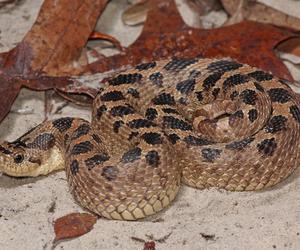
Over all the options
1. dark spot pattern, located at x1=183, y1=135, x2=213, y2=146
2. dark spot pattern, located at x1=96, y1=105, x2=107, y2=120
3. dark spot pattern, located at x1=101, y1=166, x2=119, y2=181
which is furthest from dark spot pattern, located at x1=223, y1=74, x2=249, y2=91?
dark spot pattern, located at x1=101, y1=166, x2=119, y2=181

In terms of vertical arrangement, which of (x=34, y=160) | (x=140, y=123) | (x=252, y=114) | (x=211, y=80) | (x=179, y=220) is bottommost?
(x=179, y=220)

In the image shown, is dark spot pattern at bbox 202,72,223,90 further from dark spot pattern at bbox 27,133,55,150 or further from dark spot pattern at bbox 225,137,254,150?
dark spot pattern at bbox 27,133,55,150

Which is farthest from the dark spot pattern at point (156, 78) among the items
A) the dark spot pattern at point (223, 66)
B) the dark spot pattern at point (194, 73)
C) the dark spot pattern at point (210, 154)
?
the dark spot pattern at point (210, 154)

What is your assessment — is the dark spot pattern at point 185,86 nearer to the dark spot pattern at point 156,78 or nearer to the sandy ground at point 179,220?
the dark spot pattern at point 156,78

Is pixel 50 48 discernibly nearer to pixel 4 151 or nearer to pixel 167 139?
pixel 4 151

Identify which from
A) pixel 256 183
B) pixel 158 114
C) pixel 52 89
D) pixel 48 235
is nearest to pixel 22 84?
pixel 52 89

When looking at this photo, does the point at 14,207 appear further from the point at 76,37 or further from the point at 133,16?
the point at 133,16

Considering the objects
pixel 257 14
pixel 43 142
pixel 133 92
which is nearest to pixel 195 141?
pixel 133 92
